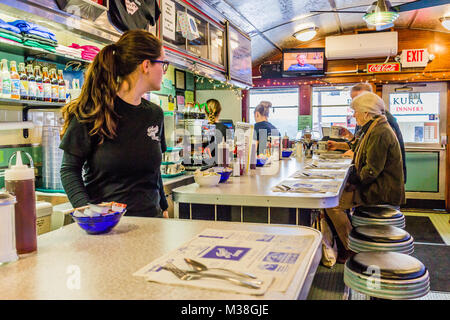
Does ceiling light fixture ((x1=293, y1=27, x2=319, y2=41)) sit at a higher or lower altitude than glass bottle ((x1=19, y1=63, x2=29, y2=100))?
higher

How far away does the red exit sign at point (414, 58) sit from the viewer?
6.98 m

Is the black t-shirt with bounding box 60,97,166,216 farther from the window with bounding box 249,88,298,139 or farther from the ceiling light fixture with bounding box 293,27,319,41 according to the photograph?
the window with bounding box 249,88,298,139

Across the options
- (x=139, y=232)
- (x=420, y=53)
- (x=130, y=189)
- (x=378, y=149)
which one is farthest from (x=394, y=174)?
(x=420, y=53)

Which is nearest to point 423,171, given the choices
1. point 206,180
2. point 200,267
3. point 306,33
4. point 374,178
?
point 306,33

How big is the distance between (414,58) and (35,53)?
21.0ft

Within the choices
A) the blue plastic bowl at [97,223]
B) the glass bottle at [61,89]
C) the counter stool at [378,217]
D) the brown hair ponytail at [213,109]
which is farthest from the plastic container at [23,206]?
the brown hair ponytail at [213,109]

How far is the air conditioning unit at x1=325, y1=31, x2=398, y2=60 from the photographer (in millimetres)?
6867

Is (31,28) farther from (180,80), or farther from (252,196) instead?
(180,80)

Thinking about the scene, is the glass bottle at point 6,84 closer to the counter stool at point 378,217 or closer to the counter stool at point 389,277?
the counter stool at point 389,277

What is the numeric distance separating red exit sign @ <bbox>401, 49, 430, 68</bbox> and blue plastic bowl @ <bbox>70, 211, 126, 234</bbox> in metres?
7.02

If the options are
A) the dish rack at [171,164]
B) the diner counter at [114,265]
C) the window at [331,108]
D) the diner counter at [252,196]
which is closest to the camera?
the diner counter at [114,265]

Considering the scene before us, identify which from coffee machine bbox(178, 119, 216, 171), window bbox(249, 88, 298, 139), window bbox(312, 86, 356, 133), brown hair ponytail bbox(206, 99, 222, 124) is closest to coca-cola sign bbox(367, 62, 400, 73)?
window bbox(312, 86, 356, 133)

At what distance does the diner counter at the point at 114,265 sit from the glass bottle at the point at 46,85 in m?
1.53
